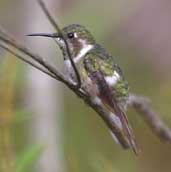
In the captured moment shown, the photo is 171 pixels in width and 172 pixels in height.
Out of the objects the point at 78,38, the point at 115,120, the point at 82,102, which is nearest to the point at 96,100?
the point at 115,120

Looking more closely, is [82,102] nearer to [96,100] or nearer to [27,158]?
[27,158]

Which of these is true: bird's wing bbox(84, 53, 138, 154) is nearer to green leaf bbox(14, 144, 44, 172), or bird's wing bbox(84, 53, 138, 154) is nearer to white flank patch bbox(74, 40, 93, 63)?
white flank patch bbox(74, 40, 93, 63)

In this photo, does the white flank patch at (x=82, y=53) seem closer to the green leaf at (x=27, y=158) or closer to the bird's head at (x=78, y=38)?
the bird's head at (x=78, y=38)

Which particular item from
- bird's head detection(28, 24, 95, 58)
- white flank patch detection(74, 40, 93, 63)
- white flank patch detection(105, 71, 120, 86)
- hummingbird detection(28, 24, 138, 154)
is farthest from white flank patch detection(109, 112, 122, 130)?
bird's head detection(28, 24, 95, 58)

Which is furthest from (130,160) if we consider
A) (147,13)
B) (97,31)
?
(147,13)

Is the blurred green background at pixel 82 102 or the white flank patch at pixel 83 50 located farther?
the blurred green background at pixel 82 102

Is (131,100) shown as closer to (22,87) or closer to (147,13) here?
(22,87)

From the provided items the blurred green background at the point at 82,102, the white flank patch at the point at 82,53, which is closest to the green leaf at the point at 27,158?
the blurred green background at the point at 82,102
